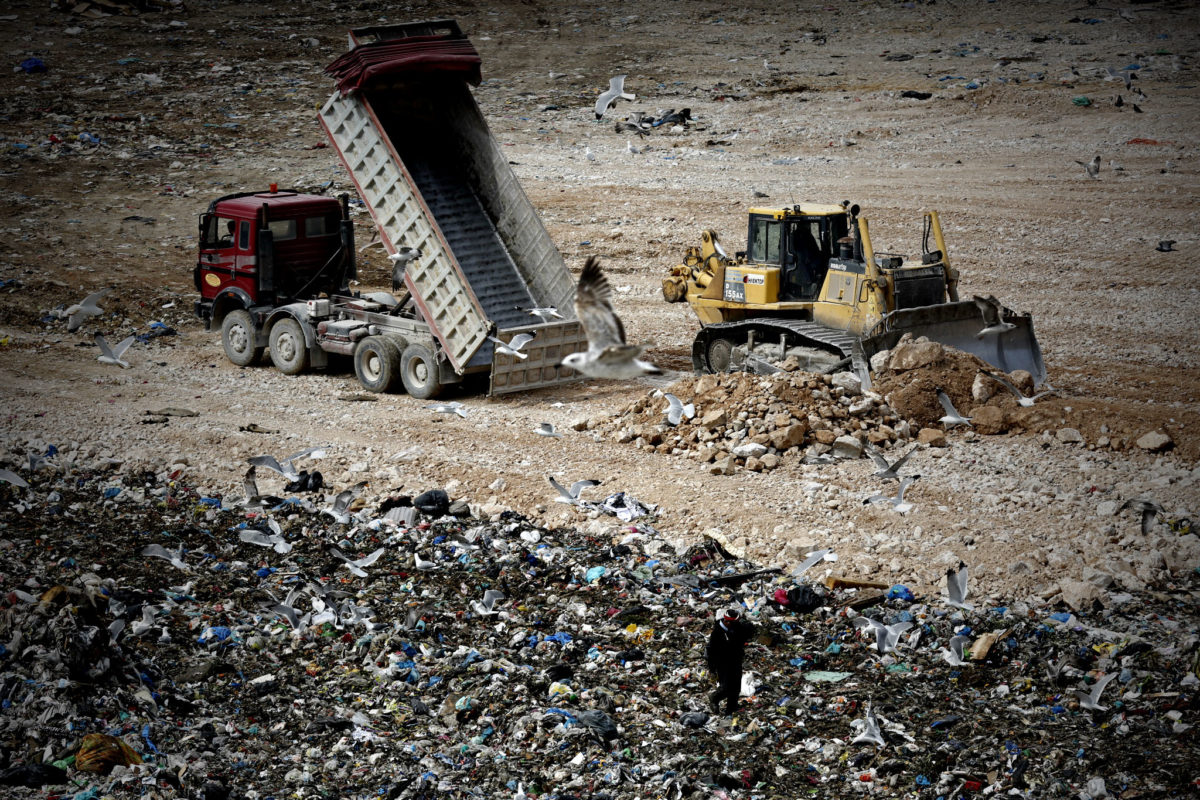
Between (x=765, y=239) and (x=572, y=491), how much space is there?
13.3 feet

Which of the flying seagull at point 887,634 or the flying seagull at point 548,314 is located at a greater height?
the flying seagull at point 548,314

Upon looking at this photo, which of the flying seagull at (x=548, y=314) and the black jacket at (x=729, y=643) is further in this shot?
the flying seagull at (x=548, y=314)

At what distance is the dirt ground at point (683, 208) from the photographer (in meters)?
9.27

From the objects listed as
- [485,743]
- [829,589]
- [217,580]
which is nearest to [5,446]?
[217,580]

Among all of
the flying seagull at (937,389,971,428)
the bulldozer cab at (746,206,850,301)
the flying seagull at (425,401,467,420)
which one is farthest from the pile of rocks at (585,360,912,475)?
the flying seagull at (425,401,467,420)

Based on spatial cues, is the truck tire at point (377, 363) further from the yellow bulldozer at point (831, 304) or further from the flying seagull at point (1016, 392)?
the flying seagull at point (1016, 392)

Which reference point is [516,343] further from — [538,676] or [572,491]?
[538,676]

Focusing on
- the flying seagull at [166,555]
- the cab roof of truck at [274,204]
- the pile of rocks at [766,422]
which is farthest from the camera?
the cab roof of truck at [274,204]

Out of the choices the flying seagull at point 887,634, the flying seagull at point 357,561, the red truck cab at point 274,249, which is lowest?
the flying seagull at point 887,634

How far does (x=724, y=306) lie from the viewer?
1220 centimetres

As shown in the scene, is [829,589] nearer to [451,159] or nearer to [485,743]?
[485,743]

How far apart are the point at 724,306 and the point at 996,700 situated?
21.2 ft

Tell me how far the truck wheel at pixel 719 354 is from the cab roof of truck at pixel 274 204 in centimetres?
464

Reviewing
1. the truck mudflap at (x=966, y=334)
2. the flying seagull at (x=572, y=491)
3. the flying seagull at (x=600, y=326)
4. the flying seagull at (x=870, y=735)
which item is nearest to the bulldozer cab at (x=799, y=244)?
the truck mudflap at (x=966, y=334)
